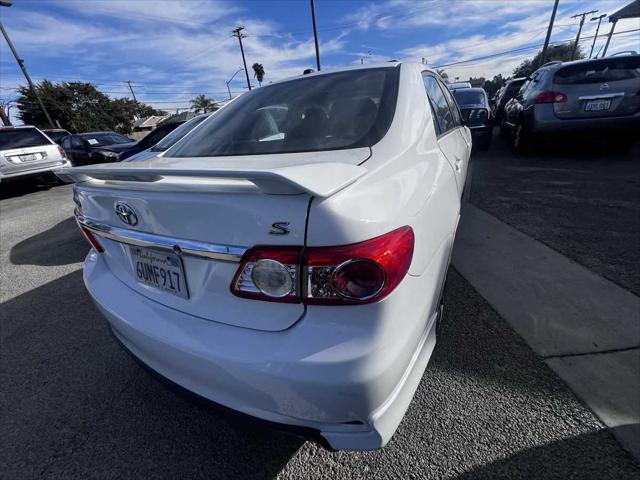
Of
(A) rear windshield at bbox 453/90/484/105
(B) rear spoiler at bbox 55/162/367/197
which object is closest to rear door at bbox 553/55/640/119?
(A) rear windshield at bbox 453/90/484/105

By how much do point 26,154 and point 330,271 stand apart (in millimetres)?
9875

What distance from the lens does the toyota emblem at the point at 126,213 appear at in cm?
123

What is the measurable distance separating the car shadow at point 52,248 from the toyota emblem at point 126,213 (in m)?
3.11

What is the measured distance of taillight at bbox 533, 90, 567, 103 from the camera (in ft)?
18.5

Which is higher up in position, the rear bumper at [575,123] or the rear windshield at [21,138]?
the rear windshield at [21,138]

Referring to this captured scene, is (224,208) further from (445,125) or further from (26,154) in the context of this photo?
(26,154)

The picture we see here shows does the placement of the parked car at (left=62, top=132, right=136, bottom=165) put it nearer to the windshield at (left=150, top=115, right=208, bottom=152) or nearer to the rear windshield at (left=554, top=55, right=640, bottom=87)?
the windshield at (left=150, top=115, right=208, bottom=152)

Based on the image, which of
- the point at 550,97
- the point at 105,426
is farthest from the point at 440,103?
the point at 550,97

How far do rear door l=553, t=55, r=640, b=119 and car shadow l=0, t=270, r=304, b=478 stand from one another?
22.7 ft

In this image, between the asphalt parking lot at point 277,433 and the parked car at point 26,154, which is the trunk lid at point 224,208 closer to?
the asphalt parking lot at point 277,433

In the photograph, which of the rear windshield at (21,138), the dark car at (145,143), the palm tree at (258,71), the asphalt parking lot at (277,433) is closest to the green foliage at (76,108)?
the palm tree at (258,71)

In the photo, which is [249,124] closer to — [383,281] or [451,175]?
[451,175]

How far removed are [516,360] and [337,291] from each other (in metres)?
1.48

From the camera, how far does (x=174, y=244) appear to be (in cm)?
112
